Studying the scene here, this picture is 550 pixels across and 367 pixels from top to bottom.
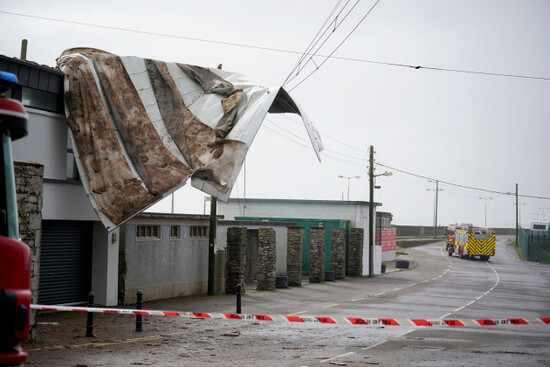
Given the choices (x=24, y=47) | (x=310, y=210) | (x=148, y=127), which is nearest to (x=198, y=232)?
(x=148, y=127)

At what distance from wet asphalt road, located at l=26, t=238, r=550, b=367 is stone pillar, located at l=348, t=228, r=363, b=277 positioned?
49.3 ft

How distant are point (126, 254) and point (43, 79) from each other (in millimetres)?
6276

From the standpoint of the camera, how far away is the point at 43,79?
20703 mm

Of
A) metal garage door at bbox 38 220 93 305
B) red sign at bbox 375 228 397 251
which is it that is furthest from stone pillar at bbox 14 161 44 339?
red sign at bbox 375 228 397 251

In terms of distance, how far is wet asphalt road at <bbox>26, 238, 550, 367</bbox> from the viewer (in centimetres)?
1441

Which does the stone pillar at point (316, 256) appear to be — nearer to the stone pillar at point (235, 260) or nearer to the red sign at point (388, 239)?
the stone pillar at point (235, 260)

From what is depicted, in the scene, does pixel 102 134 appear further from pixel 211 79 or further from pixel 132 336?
pixel 132 336

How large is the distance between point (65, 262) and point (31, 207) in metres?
6.58

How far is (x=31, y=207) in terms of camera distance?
51.9ft

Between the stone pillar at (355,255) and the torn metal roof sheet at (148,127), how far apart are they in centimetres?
2269

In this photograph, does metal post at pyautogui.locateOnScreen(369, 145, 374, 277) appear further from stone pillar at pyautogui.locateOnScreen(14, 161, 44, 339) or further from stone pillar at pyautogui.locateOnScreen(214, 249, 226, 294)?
stone pillar at pyautogui.locateOnScreen(14, 161, 44, 339)

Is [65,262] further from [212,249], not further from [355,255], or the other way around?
[355,255]

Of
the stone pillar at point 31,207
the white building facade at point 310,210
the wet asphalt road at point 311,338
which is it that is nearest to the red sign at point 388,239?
the white building facade at point 310,210

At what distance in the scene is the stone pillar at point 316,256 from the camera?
128 ft
